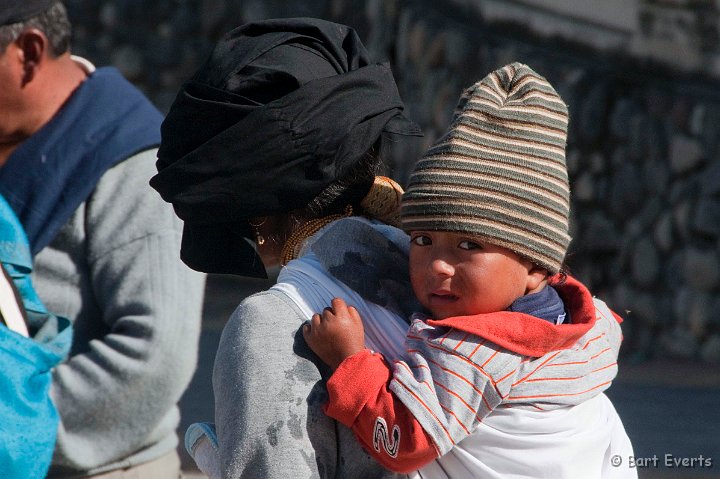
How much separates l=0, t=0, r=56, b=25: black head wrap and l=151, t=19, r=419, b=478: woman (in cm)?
130

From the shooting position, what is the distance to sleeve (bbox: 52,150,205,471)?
9.73ft

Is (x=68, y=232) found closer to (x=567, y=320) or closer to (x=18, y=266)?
(x=18, y=266)

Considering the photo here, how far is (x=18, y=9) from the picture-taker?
3.08 m

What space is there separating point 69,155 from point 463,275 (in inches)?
62.3

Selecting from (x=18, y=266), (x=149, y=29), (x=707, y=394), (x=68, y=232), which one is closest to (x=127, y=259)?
(x=68, y=232)

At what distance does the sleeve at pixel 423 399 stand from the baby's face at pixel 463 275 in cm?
8

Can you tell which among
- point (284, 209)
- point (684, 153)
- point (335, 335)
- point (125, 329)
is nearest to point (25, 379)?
point (125, 329)

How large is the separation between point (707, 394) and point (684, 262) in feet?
3.72

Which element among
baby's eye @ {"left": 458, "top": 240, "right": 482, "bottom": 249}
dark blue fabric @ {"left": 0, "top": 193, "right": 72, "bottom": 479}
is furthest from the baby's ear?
dark blue fabric @ {"left": 0, "top": 193, "right": 72, "bottom": 479}

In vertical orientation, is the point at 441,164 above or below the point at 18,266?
above

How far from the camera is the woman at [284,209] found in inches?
68.4

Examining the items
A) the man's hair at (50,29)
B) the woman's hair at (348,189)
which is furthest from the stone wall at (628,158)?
the woman's hair at (348,189)

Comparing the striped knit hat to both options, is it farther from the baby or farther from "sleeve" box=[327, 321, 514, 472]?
"sleeve" box=[327, 321, 514, 472]

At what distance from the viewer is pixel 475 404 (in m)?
1.71
